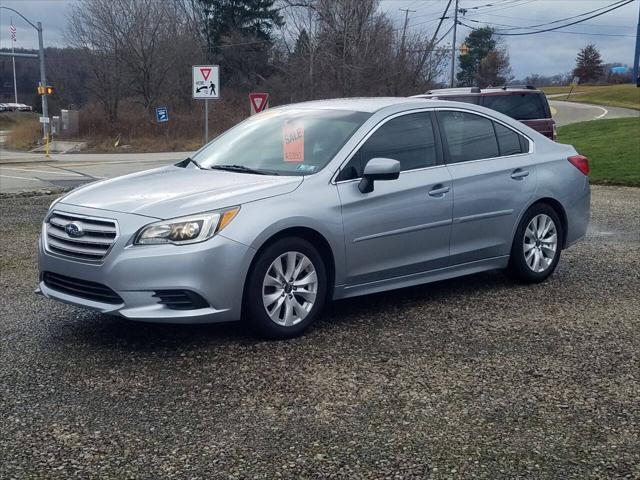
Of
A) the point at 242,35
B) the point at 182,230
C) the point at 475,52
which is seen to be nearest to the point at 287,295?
the point at 182,230

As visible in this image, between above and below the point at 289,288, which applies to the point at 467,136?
above

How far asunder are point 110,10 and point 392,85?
20.0 metres

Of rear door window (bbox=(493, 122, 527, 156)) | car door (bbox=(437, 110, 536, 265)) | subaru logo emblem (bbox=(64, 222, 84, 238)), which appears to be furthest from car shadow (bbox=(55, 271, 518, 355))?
rear door window (bbox=(493, 122, 527, 156))

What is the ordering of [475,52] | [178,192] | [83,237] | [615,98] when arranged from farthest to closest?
[475,52] → [615,98] → [178,192] → [83,237]

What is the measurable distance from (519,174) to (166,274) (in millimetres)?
3391

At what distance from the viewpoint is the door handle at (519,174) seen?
6883 millimetres

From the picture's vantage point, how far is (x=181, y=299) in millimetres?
5016

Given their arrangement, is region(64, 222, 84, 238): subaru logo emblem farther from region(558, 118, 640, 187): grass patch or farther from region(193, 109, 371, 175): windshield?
region(558, 118, 640, 187): grass patch

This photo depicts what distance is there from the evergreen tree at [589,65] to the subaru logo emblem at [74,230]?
113168 millimetres

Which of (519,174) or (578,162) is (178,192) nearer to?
(519,174)

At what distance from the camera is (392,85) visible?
5472cm

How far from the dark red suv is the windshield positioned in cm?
881

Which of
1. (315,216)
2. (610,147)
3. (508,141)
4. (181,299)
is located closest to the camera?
(181,299)

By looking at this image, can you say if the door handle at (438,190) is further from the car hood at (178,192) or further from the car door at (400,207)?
the car hood at (178,192)
